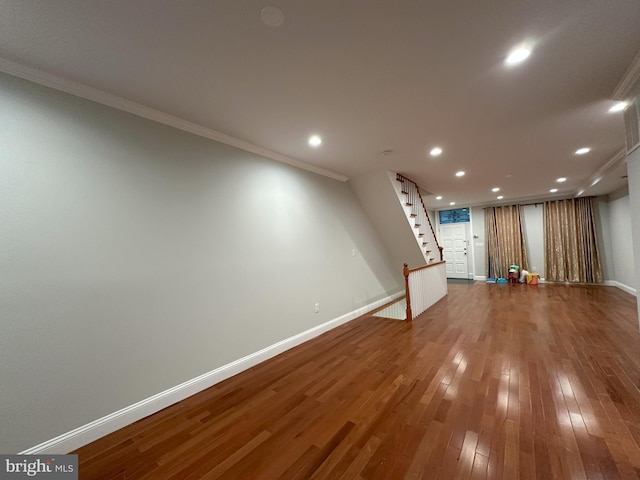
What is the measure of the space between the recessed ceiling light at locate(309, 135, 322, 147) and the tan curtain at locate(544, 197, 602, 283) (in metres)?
7.95

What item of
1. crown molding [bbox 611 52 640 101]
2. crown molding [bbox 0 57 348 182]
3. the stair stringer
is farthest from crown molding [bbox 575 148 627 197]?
crown molding [bbox 0 57 348 182]

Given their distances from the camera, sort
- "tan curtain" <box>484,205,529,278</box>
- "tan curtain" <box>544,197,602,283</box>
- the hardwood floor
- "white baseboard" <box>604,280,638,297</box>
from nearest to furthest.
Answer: the hardwood floor < "white baseboard" <box>604,280,638,297</box> < "tan curtain" <box>544,197,602,283</box> < "tan curtain" <box>484,205,529,278</box>

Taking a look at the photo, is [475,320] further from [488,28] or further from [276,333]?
[488,28]

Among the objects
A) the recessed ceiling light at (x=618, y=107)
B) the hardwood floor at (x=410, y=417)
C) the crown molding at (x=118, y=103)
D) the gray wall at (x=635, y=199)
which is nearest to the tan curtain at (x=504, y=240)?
the hardwood floor at (x=410, y=417)

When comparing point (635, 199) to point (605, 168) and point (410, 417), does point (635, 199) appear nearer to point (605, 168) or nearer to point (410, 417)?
point (410, 417)

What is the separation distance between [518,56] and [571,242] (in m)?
7.91

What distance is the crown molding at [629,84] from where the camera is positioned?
Result: 1807mm

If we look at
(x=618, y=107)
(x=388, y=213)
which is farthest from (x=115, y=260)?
(x=618, y=107)

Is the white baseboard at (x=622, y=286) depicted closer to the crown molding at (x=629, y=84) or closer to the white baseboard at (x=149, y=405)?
the crown molding at (x=629, y=84)

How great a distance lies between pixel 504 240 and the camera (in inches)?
305

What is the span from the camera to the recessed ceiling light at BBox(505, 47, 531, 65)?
5.33 feet

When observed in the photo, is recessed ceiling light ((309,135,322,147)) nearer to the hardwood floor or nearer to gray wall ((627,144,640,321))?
the hardwood floor

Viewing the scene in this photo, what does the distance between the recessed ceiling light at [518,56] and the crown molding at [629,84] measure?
2.69 feet

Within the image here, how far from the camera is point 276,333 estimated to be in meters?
3.14
